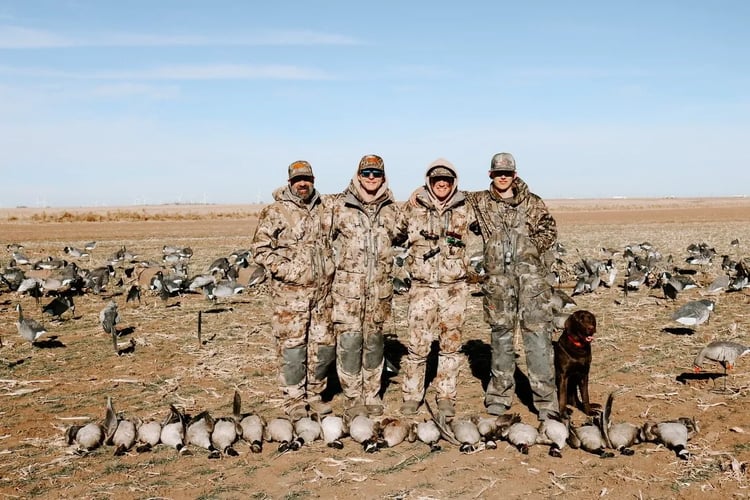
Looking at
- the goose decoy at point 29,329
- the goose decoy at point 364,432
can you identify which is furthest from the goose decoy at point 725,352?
the goose decoy at point 29,329

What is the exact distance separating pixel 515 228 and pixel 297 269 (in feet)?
8.25

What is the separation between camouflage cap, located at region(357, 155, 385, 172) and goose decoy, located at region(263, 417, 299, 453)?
2893mm

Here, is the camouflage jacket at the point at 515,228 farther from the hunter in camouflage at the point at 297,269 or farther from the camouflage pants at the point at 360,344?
the hunter in camouflage at the point at 297,269

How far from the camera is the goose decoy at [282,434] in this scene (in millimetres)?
5957

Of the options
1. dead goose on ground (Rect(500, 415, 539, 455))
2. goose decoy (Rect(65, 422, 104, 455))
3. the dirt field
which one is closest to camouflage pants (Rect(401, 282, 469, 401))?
the dirt field

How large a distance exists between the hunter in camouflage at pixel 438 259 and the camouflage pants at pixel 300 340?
1.03 meters

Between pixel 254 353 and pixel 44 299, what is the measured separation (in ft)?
27.0

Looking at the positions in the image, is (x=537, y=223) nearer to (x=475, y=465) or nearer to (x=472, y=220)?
(x=472, y=220)

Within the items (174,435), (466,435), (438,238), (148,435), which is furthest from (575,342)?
(148,435)

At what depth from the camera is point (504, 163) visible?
248 inches

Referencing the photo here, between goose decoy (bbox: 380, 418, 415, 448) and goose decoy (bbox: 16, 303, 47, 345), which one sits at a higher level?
goose decoy (bbox: 16, 303, 47, 345)

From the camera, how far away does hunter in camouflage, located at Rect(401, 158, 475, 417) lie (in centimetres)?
638

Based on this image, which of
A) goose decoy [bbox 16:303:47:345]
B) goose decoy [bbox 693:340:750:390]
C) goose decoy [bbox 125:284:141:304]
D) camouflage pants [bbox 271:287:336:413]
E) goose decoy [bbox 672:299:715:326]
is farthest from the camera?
goose decoy [bbox 125:284:141:304]

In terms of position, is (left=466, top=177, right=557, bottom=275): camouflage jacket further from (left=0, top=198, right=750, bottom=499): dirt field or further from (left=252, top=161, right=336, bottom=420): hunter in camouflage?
(left=0, top=198, right=750, bottom=499): dirt field
